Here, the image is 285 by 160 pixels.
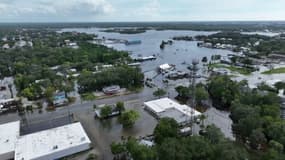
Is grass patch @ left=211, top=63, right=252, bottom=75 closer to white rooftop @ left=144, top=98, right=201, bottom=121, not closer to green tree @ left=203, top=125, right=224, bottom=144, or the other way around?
white rooftop @ left=144, top=98, right=201, bottom=121

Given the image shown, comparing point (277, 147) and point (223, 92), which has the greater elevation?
point (223, 92)

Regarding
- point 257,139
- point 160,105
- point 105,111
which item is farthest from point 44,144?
point 257,139

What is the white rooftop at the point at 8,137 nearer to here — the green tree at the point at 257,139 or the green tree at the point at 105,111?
the green tree at the point at 105,111

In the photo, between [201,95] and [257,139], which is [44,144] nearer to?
[257,139]

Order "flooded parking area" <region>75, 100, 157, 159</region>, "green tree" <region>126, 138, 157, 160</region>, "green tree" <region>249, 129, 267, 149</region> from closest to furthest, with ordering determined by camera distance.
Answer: "green tree" <region>126, 138, 157, 160</region> → "green tree" <region>249, 129, 267, 149</region> → "flooded parking area" <region>75, 100, 157, 159</region>

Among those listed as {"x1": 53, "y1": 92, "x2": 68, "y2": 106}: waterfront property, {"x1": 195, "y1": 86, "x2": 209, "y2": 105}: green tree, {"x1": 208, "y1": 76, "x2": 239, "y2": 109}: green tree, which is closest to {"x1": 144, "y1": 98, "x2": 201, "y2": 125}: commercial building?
{"x1": 195, "y1": 86, "x2": 209, "y2": 105}: green tree

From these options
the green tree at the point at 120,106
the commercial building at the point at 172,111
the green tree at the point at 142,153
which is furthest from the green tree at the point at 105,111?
the green tree at the point at 142,153
